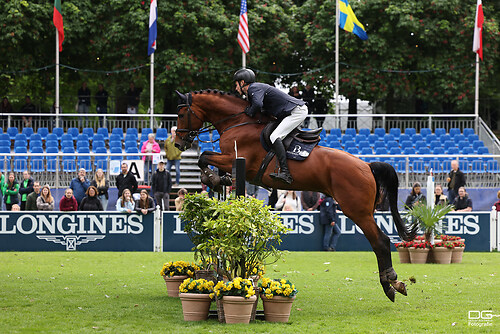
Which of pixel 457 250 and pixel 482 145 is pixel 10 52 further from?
pixel 457 250

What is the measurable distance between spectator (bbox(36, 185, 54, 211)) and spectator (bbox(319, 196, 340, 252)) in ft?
21.1

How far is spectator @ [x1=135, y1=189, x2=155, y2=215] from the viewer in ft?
55.8

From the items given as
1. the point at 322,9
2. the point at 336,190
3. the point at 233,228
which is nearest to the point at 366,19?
the point at 322,9

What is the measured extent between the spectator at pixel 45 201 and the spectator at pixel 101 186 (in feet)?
3.83

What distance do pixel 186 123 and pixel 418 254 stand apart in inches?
270

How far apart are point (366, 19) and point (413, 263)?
15520 mm

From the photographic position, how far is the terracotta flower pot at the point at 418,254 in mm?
14805

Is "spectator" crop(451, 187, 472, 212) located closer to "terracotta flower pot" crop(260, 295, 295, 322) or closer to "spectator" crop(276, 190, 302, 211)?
"spectator" crop(276, 190, 302, 211)

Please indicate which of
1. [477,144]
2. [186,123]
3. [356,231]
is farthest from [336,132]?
[186,123]

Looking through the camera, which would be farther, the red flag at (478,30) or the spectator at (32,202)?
the red flag at (478,30)

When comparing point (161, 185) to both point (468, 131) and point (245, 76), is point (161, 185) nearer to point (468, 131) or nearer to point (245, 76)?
point (245, 76)

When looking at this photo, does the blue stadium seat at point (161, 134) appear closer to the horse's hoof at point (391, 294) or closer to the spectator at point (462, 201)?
the spectator at point (462, 201)

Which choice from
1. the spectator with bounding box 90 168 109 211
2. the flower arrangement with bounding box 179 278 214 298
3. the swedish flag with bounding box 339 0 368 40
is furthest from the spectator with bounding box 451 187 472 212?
the flower arrangement with bounding box 179 278 214 298

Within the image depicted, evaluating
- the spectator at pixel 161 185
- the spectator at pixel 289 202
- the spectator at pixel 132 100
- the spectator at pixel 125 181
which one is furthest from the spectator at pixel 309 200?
the spectator at pixel 132 100
